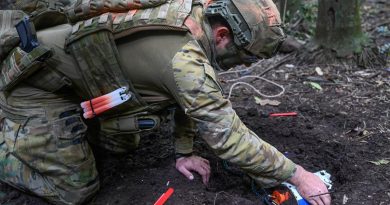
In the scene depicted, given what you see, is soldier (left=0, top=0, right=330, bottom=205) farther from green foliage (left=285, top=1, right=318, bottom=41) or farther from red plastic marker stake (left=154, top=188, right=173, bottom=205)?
green foliage (left=285, top=1, right=318, bottom=41)

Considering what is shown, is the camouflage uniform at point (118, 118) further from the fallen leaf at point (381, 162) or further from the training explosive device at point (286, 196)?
the fallen leaf at point (381, 162)

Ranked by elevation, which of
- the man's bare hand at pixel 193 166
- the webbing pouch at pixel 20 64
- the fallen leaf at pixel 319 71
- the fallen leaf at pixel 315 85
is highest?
the webbing pouch at pixel 20 64

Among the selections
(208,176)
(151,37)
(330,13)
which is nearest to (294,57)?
(330,13)

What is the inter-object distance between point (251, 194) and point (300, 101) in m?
1.64

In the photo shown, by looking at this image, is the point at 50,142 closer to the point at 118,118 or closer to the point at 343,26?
the point at 118,118

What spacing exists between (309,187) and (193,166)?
82cm

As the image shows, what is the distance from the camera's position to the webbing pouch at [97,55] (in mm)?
2725

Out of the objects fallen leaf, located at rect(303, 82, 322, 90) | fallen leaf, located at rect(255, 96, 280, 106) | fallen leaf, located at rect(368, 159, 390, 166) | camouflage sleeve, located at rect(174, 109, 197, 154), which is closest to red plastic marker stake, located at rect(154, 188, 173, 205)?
camouflage sleeve, located at rect(174, 109, 197, 154)

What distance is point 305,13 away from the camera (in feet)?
21.2

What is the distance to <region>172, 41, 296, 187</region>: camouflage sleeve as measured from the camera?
8.47 ft

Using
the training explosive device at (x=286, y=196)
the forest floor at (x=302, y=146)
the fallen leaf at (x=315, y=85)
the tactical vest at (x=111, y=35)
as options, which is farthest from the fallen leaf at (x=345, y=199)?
the fallen leaf at (x=315, y=85)

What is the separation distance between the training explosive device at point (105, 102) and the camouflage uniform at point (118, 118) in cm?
10

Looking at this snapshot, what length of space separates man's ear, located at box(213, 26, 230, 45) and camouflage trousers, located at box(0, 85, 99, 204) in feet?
3.34

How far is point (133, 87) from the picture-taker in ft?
9.45
